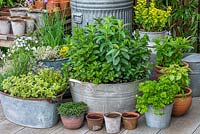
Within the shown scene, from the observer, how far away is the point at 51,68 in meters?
3.62

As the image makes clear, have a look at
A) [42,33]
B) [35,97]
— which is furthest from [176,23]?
[35,97]

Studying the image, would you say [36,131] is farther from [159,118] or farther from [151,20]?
[151,20]

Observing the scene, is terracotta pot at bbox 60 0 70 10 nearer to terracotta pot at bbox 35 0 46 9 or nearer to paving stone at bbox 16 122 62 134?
terracotta pot at bbox 35 0 46 9

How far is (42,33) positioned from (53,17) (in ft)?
0.71

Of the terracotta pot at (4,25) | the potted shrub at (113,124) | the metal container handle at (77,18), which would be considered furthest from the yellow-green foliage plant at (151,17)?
the terracotta pot at (4,25)

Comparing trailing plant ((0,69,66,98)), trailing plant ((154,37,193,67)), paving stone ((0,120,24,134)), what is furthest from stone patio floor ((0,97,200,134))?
trailing plant ((154,37,193,67))

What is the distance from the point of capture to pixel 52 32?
13.4ft

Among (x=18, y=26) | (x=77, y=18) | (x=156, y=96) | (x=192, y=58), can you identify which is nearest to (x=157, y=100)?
(x=156, y=96)

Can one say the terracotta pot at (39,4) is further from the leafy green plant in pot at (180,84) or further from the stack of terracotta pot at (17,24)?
the leafy green plant in pot at (180,84)

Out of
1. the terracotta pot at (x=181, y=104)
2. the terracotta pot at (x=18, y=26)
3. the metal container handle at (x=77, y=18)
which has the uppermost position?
the metal container handle at (x=77, y=18)

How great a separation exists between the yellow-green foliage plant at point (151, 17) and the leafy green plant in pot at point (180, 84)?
2.17ft

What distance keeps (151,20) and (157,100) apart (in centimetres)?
113

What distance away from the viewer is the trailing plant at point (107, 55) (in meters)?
3.35

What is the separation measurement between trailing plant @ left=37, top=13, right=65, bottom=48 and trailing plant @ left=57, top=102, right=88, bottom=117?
2.77 ft
